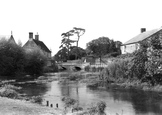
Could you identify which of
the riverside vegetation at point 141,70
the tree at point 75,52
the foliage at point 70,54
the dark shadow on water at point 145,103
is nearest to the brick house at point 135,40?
the riverside vegetation at point 141,70

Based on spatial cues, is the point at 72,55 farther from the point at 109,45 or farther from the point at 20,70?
the point at 20,70

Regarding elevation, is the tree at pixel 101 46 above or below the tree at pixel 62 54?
above

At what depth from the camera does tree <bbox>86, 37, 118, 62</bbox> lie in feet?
314

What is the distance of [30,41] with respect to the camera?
84188mm

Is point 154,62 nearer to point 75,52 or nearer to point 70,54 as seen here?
point 75,52

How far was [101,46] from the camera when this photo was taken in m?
96.3

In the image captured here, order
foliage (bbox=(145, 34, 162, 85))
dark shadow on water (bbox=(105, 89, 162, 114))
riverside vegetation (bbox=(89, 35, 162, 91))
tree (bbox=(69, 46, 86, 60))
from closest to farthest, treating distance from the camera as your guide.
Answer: dark shadow on water (bbox=(105, 89, 162, 114)), foliage (bbox=(145, 34, 162, 85)), riverside vegetation (bbox=(89, 35, 162, 91)), tree (bbox=(69, 46, 86, 60))

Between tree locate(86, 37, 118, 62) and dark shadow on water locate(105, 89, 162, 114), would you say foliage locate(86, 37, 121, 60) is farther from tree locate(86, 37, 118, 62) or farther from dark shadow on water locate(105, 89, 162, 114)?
dark shadow on water locate(105, 89, 162, 114)

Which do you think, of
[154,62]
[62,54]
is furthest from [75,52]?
[154,62]

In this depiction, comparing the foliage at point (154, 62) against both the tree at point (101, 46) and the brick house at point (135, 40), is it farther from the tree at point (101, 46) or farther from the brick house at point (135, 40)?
the tree at point (101, 46)

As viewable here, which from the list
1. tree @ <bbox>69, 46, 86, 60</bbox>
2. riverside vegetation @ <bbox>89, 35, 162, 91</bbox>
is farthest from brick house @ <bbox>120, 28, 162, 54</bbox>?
tree @ <bbox>69, 46, 86, 60</bbox>

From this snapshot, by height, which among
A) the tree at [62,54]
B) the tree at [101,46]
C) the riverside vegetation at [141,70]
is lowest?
the riverside vegetation at [141,70]

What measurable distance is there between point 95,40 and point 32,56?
40008mm

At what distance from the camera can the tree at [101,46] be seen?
9581cm
